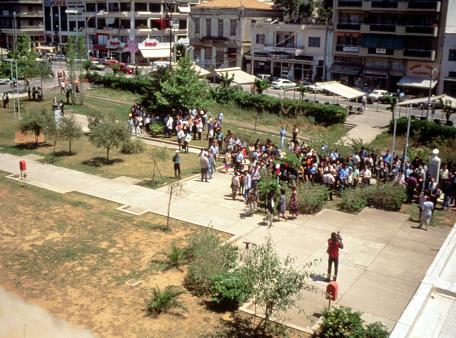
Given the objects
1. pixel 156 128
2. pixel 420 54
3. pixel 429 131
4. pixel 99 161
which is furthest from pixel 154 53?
pixel 99 161

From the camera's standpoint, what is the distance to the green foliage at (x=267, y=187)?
66.6 ft

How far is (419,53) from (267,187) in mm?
39867

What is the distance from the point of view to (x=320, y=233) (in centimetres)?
1909

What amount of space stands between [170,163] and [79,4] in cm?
7199

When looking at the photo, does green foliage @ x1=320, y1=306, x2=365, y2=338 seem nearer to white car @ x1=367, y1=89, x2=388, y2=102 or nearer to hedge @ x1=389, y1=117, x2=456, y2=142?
hedge @ x1=389, y1=117, x2=456, y2=142

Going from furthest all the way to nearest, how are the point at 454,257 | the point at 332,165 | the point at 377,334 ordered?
the point at 332,165, the point at 454,257, the point at 377,334

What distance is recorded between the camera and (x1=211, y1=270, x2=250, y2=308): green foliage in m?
13.6

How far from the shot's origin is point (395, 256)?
1727 centimetres

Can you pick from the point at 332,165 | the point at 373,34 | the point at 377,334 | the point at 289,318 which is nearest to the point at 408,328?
the point at 377,334

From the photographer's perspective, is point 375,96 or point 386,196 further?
point 375,96

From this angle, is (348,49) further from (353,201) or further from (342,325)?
(342,325)

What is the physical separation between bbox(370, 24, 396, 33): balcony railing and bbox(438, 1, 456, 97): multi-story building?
5512 millimetres

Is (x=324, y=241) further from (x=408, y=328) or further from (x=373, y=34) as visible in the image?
(x=373, y=34)

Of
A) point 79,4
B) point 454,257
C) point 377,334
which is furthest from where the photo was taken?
point 79,4
